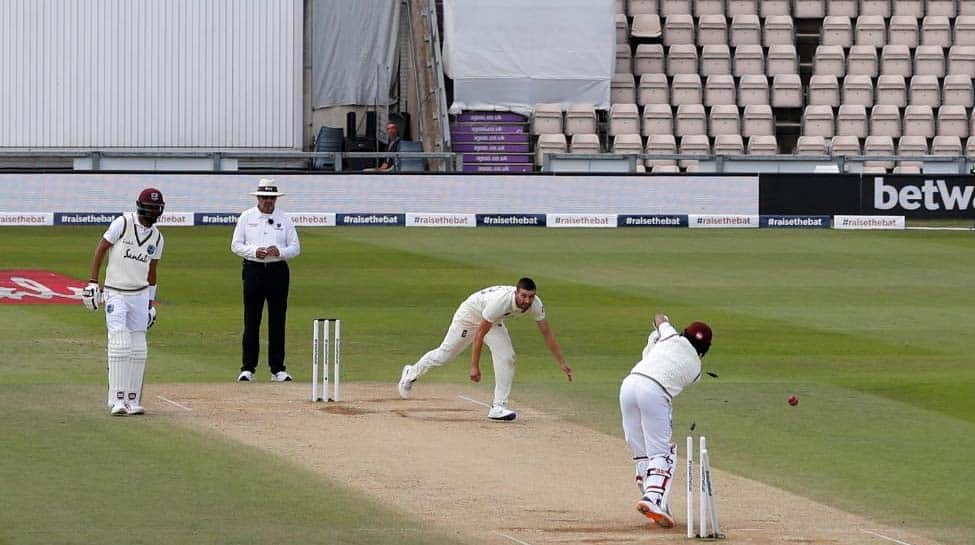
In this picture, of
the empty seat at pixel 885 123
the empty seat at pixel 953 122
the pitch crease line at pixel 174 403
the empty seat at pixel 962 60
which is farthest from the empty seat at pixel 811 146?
the pitch crease line at pixel 174 403

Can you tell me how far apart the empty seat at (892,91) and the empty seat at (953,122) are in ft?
3.56

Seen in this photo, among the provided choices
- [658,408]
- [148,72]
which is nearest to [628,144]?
[148,72]

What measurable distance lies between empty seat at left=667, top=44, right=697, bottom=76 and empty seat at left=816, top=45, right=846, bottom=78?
2877 mm

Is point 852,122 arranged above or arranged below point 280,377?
above

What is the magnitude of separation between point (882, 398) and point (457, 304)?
7.90m

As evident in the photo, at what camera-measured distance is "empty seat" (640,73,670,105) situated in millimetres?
40188

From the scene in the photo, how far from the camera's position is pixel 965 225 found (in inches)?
1379

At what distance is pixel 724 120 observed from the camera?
3931 centimetres

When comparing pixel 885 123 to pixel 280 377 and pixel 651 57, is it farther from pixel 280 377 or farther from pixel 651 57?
pixel 280 377

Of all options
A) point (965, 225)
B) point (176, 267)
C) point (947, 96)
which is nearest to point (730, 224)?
point (965, 225)

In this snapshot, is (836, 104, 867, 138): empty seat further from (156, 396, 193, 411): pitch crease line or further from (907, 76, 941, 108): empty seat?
(156, 396, 193, 411): pitch crease line

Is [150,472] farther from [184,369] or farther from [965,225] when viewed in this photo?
[965,225]

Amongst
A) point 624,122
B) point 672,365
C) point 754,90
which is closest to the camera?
point 672,365

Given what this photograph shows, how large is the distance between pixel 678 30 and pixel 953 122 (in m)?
6.61
